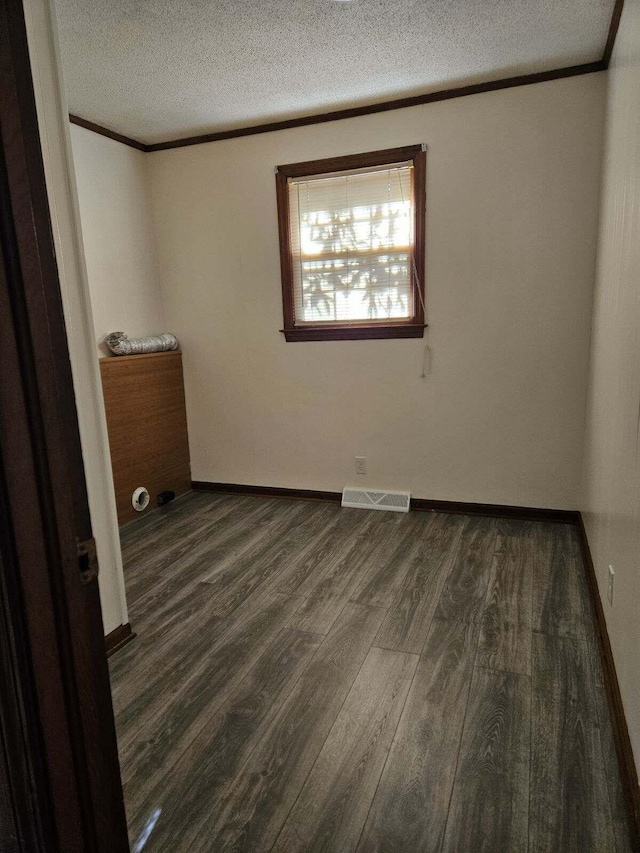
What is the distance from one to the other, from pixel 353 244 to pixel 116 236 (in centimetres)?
162

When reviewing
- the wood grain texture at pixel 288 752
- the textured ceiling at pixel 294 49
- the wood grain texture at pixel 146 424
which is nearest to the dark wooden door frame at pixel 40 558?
the wood grain texture at pixel 288 752

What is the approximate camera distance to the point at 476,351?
331cm

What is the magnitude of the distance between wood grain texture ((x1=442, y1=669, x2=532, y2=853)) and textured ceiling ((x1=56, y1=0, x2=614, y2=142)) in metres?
2.70

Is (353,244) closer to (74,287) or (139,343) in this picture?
(139,343)

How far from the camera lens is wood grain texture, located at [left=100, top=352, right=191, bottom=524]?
340cm

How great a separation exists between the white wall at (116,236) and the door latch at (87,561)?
116 inches

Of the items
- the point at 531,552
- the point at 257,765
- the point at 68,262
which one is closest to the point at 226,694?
the point at 257,765

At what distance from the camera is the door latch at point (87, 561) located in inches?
29.4

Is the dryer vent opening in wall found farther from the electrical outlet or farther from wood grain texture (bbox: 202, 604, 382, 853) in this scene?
the electrical outlet

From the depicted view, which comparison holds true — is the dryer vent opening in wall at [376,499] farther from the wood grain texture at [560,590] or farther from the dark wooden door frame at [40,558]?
the dark wooden door frame at [40,558]

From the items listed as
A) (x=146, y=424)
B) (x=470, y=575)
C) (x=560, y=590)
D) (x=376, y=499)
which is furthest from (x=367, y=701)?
(x=146, y=424)

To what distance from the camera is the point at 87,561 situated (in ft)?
2.48

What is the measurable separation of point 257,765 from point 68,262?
176cm

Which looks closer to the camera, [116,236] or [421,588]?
[421,588]
